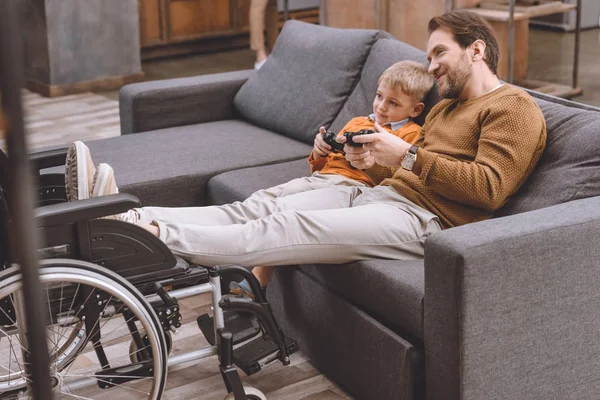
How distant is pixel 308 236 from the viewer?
206 cm

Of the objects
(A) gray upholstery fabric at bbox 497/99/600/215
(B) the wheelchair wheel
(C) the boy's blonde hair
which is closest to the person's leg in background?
(C) the boy's blonde hair

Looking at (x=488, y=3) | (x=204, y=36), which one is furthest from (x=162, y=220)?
(x=204, y=36)

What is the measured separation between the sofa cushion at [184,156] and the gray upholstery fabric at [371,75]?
0.21m

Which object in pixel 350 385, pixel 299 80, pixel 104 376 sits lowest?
pixel 350 385

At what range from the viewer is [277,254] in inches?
82.0

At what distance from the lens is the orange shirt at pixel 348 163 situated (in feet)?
8.01

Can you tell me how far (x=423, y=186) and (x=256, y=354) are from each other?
59 cm

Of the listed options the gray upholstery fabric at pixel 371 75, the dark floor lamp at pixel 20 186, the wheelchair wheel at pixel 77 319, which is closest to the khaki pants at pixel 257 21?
the gray upholstery fabric at pixel 371 75

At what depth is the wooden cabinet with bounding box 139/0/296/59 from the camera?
22.1 ft

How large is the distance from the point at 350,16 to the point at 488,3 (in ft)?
2.91

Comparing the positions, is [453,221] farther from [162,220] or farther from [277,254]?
[162,220]

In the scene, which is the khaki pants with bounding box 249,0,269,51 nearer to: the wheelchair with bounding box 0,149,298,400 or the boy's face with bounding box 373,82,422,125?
the boy's face with bounding box 373,82,422,125

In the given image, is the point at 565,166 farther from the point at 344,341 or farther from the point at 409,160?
the point at 344,341

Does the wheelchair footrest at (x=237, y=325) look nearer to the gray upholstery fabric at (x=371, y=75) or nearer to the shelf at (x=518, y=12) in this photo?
the gray upholstery fabric at (x=371, y=75)
